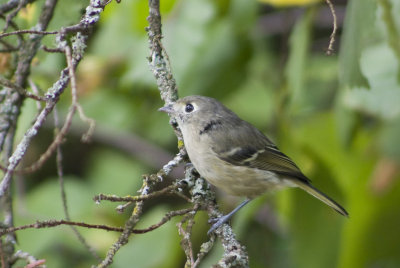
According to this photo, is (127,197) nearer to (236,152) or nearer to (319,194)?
(236,152)

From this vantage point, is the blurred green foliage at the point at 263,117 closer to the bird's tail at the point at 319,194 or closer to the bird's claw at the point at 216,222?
the bird's tail at the point at 319,194

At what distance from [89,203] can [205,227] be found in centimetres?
95

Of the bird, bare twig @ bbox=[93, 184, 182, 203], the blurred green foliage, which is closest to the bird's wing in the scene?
the bird

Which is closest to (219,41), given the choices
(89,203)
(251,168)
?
(251,168)

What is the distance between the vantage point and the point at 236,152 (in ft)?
12.1

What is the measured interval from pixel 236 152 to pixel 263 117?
4.50 ft

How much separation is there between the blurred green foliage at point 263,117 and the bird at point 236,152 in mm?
186

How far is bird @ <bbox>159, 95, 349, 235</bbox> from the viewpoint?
137 inches

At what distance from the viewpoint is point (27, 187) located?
6309mm

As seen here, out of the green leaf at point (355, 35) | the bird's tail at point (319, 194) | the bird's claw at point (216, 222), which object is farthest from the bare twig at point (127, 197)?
the bird's tail at point (319, 194)

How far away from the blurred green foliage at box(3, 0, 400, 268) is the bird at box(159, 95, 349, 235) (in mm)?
186

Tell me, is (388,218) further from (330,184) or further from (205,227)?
(205,227)

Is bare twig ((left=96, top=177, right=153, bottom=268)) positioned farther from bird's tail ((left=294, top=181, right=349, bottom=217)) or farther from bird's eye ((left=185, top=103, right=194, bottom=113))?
bird's tail ((left=294, top=181, right=349, bottom=217))

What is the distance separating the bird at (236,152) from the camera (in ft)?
11.4
